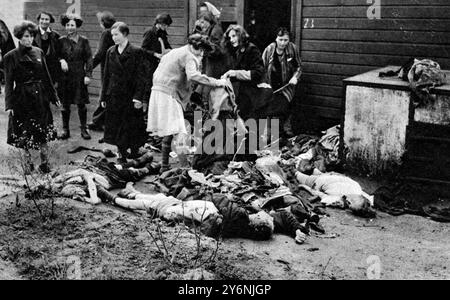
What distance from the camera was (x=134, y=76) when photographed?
8.90 meters

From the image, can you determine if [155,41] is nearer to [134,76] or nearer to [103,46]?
[103,46]

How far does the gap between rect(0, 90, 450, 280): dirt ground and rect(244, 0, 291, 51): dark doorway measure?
571cm

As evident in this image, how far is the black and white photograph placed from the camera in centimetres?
572

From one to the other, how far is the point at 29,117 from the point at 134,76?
5.30 feet

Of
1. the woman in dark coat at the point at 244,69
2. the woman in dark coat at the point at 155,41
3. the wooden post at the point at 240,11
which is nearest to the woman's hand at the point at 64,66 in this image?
the woman in dark coat at the point at 155,41

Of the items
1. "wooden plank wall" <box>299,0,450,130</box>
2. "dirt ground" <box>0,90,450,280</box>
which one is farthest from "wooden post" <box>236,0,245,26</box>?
"dirt ground" <box>0,90,450,280</box>

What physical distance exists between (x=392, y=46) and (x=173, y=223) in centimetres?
539

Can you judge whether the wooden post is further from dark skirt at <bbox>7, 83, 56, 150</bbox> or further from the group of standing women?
dark skirt at <bbox>7, 83, 56, 150</bbox>

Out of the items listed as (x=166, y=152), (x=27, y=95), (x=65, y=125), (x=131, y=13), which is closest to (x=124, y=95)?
(x=166, y=152)

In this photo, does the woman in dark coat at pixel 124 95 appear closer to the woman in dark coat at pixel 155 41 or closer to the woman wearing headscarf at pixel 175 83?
the woman wearing headscarf at pixel 175 83

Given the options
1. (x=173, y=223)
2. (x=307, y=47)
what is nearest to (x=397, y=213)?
(x=173, y=223)

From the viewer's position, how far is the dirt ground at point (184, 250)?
17.1 ft

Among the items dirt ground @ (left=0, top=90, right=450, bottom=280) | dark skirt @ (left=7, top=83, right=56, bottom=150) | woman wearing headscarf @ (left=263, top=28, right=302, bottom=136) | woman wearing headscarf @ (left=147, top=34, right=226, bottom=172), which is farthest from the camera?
woman wearing headscarf @ (left=263, top=28, right=302, bottom=136)

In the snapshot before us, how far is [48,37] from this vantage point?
10734 mm
